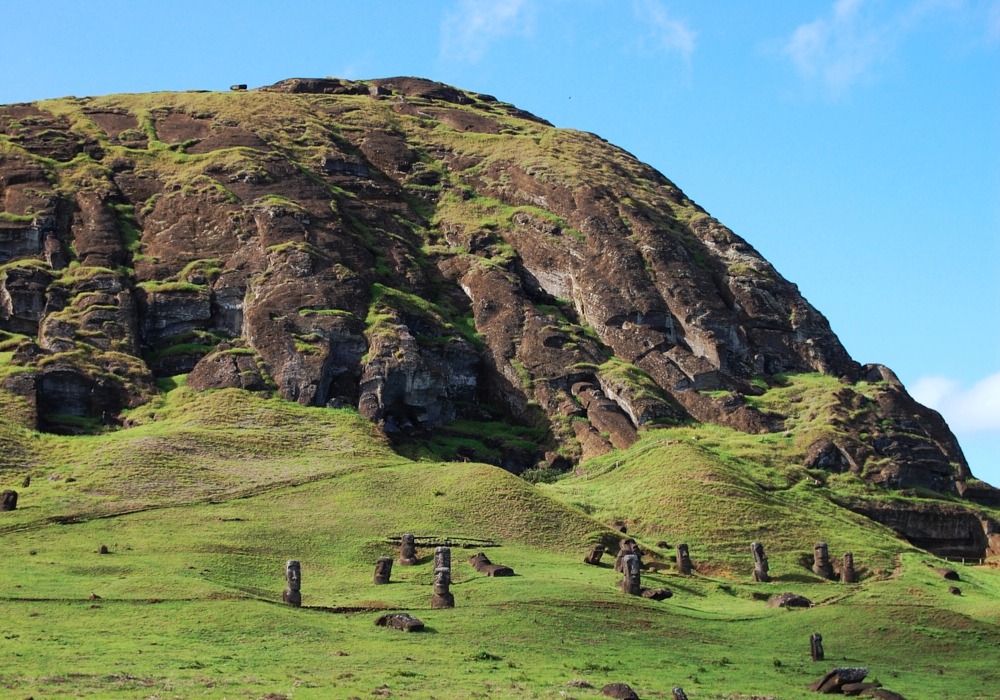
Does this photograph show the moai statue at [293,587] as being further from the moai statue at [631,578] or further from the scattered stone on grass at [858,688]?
the scattered stone on grass at [858,688]

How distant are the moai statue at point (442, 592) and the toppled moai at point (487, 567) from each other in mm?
7142

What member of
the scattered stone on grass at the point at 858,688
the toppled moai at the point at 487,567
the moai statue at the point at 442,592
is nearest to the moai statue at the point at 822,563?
the toppled moai at the point at 487,567

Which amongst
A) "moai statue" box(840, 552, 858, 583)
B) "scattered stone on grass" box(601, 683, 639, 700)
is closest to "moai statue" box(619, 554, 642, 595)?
"moai statue" box(840, 552, 858, 583)

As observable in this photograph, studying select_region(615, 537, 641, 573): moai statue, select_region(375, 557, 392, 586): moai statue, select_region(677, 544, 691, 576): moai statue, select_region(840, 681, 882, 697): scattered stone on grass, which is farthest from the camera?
select_region(677, 544, 691, 576): moai statue

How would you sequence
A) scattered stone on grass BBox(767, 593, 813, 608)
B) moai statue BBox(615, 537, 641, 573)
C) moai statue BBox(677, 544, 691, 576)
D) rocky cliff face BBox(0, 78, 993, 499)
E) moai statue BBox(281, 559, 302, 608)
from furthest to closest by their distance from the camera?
1. rocky cliff face BBox(0, 78, 993, 499)
2. moai statue BBox(677, 544, 691, 576)
3. moai statue BBox(615, 537, 641, 573)
4. scattered stone on grass BBox(767, 593, 813, 608)
5. moai statue BBox(281, 559, 302, 608)

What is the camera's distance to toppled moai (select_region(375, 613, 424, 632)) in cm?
4378

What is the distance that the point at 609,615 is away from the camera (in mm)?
49562

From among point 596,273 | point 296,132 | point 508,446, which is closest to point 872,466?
point 508,446

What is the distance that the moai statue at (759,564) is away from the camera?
66.2 m

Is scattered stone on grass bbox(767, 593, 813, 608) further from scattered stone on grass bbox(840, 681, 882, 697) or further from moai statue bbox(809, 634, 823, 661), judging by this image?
scattered stone on grass bbox(840, 681, 882, 697)

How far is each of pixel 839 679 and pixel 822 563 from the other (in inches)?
1241

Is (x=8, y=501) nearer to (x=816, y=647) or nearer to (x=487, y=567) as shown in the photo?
(x=487, y=567)

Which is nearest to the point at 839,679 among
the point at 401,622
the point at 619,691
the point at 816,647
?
the point at 816,647

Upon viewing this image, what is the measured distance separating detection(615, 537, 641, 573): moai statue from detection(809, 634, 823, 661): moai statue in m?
15.8
